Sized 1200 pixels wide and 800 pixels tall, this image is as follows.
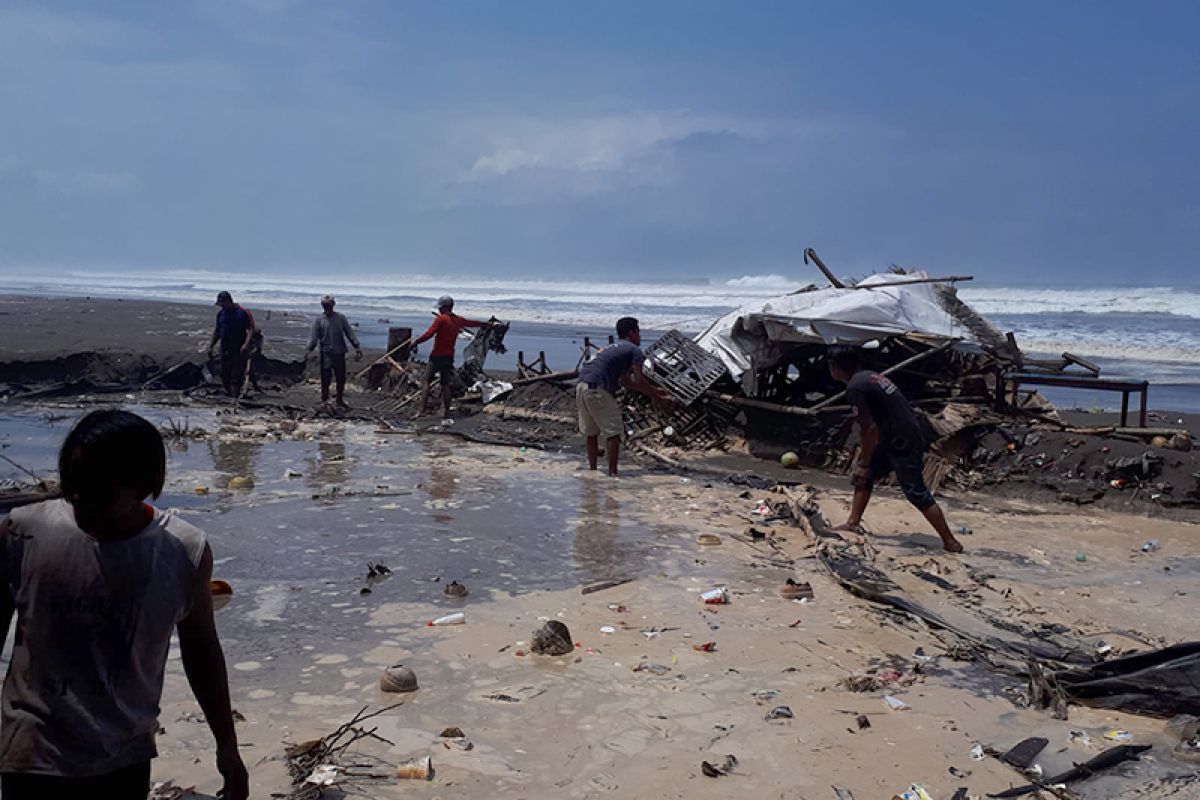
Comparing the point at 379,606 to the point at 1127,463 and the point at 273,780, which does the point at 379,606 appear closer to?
the point at 273,780

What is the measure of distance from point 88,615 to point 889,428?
649 centimetres

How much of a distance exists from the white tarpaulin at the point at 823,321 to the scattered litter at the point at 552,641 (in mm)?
7216

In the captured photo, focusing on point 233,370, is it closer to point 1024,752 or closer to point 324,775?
point 324,775

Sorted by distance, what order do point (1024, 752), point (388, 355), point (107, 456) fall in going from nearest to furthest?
point (107, 456) < point (1024, 752) < point (388, 355)

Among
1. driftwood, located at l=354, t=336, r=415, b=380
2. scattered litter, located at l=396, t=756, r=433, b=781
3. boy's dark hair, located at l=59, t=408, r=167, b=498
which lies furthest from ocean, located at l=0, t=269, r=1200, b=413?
boy's dark hair, located at l=59, t=408, r=167, b=498

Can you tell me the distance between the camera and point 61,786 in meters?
2.30

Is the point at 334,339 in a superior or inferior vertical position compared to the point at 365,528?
superior

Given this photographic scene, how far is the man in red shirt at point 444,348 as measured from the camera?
1403 centimetres

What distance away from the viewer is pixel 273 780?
3.73 meters

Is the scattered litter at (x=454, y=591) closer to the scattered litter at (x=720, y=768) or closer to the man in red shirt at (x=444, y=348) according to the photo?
the scattered litter at (x=720, y=768)

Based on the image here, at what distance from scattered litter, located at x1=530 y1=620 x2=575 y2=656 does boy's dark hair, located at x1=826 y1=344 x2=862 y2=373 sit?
347 cm

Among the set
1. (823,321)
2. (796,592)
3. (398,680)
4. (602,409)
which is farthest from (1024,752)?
(823,321)

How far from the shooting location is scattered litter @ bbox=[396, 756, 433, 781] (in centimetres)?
381

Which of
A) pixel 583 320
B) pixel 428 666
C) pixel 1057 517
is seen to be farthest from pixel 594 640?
pixel 583 320
